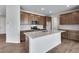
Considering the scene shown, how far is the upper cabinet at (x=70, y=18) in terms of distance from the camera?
19.9 feet

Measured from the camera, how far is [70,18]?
651 cm

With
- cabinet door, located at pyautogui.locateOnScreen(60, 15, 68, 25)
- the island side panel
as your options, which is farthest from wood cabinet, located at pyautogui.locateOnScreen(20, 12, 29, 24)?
cabinet door, located at pyautogui.locateOnScreen(60, 15, 68, 25)

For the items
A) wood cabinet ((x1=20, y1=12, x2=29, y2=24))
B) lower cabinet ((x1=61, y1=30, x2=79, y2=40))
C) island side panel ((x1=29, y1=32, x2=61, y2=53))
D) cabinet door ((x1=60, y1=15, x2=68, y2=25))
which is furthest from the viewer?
cabinet door ((x1=60, y1=15, x2=68, y2=25))

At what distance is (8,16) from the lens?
16.1 ft

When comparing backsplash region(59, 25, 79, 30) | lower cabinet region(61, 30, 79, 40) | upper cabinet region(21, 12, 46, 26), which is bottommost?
lower cabinet region(61, 30, 79, 40)

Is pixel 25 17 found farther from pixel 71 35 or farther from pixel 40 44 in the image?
pixel 71 35

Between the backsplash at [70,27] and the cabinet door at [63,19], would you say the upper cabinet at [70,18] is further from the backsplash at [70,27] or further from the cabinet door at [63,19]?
the backsplash at [70,27]

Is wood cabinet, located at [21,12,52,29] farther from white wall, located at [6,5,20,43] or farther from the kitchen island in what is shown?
white wall, located at [6,5,20,43]

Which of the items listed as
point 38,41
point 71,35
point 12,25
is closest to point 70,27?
point 71,35

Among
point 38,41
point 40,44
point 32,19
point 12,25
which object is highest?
point 32,19

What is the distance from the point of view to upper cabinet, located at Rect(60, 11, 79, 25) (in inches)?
239

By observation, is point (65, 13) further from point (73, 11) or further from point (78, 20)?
point (78, 20)
